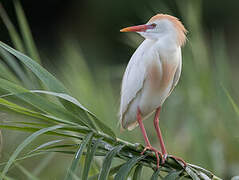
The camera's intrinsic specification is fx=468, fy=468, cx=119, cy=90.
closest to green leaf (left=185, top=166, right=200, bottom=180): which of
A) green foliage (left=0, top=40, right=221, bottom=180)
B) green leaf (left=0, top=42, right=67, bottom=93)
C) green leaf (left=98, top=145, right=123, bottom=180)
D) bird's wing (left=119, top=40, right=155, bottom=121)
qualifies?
green foliage (left=0, top=40, right=221, bottom=180)

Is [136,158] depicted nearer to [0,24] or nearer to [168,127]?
[168,127]

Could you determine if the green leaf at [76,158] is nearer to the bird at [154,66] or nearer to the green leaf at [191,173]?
the green leaf at [191,173]

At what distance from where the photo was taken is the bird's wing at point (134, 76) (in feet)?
3.41

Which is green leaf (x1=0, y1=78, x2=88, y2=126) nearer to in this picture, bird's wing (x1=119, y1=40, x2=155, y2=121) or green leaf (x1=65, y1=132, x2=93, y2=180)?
green leaf (x1=65, y1=132, x2=93, y2=180)

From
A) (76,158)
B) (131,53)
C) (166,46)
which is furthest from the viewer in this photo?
(131,53)

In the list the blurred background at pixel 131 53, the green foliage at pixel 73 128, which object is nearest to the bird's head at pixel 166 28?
the blurred background at pixel 131 53

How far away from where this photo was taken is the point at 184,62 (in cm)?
122

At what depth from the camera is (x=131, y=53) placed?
169 inches

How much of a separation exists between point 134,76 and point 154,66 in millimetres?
50

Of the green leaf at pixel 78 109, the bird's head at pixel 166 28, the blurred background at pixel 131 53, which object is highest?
the bird's head at pixel 166 28

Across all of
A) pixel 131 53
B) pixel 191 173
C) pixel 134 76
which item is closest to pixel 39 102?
pixel 191 173

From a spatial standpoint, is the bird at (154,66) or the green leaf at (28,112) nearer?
the green leaf at (28,112)

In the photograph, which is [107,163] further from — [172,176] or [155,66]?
[155,66]

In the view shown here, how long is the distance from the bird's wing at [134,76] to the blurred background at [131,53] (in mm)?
84
